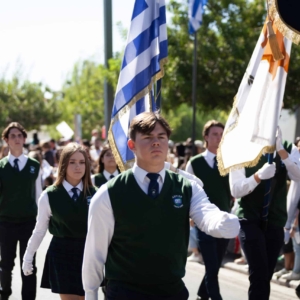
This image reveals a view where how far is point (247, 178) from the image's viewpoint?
5.21 m

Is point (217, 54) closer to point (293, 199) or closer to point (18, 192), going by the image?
point (293, 199)

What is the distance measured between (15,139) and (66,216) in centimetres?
202

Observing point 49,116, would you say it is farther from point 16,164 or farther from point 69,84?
point 16,164

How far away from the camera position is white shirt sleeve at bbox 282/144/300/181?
5.36 metres

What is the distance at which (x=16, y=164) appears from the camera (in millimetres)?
6547

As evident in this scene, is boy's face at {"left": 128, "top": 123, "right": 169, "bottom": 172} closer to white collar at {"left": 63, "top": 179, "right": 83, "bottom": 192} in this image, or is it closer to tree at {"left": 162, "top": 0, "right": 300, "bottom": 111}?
white collar at {"left": 63, "top": 179, "right": 83, "bottom": 192}

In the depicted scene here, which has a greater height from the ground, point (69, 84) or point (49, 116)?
point (69, 84)

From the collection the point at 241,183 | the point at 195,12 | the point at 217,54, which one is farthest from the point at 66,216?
the point at 217,54

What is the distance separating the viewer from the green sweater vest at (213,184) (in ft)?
20.6

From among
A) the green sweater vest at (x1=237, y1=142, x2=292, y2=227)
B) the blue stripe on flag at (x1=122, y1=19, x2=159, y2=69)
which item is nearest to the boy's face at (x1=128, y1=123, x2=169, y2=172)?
the blue stripe on flag at (x1=122, y1=19, x2=159, y2=69)

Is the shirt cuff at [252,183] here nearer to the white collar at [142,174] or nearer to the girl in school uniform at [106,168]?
the white collar at [142,174]

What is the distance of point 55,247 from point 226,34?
10343 millimetres

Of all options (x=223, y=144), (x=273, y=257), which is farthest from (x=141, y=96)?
(x=273, y=257)

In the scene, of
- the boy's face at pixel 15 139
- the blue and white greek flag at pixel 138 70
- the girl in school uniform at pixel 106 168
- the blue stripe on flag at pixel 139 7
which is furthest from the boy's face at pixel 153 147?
the girl in school uniform at pixel 106 168
